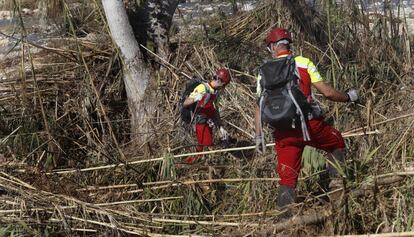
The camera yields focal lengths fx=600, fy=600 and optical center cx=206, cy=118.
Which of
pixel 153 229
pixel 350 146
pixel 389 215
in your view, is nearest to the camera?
pixel 389 215

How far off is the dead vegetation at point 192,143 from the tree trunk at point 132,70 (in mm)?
166

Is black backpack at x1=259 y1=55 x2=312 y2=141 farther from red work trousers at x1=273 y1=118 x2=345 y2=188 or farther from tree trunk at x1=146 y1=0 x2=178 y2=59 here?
tree trunk at x1=146 y1=0 x2=178 y2=59

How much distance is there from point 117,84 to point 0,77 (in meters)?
1.42

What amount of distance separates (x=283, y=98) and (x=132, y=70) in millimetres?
2956

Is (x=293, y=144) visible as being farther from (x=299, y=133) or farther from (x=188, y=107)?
(x=188, y=107)

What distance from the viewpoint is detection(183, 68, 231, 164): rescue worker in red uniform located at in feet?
20.5

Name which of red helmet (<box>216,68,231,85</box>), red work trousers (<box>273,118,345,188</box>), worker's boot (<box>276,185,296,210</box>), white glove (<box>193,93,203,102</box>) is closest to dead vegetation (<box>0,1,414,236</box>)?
worker's boot (<box>276,185,296,210</box>)

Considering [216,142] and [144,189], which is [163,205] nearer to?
[144,189]

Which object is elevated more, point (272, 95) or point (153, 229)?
point (272, 95)

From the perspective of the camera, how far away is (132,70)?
22.8ft

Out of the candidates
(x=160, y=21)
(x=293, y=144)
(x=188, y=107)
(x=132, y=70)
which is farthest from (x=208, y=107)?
(x=293, y=144)

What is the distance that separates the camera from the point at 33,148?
6340 mm

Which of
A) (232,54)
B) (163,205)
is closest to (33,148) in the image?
(163,205)

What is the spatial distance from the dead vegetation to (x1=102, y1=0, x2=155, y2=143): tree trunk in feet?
0.54
